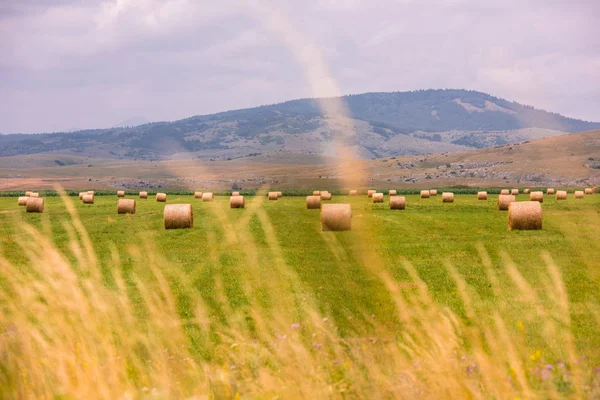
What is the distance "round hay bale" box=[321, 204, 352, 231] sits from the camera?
2909cm

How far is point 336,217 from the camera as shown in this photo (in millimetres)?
29125

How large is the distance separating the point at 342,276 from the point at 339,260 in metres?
3.29

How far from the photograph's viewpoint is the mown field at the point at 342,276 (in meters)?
9.12

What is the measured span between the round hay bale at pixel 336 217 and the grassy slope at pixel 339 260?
2.22 feet

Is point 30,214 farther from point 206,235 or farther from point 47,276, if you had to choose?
point 47,276

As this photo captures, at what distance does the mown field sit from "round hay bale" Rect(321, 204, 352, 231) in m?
0.81

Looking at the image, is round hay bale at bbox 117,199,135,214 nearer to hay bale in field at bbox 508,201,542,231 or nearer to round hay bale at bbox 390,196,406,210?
round hay bale at bbox 390,196,406,210

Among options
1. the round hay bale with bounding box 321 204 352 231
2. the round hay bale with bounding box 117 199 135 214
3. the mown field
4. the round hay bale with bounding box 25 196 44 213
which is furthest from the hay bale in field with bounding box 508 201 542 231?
the round hay bale with bounding box 25 196 44 213

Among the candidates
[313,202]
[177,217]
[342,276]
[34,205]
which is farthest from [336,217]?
[34,205]

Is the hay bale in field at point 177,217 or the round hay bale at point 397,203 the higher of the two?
the hay bale in field at point 177,217

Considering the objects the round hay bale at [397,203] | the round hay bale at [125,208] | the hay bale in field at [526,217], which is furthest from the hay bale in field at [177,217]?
the round hay bale at [397,203]

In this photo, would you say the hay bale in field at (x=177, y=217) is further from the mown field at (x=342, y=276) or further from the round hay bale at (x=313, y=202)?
the round hay bale at (x=313, y=202)

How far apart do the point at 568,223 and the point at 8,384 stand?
107 feet

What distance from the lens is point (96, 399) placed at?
14.3ft
